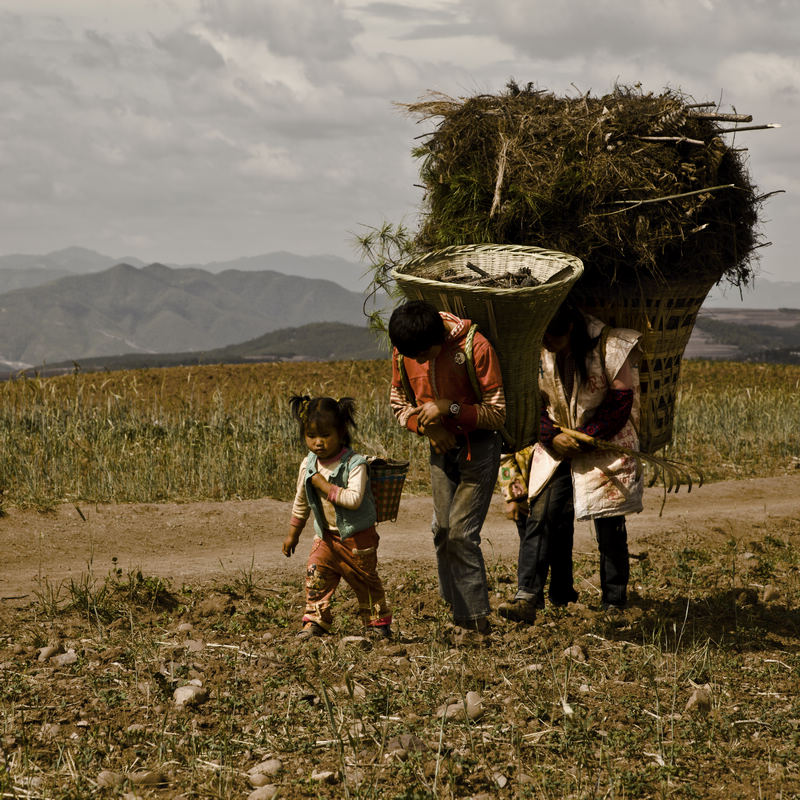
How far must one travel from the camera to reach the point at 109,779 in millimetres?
3129

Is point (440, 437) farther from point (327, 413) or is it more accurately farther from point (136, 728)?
point (136, 728)

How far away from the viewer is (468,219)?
4.53 m

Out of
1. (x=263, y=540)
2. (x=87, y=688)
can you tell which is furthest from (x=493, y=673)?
(x=263, y=540)

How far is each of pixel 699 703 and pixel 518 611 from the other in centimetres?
126

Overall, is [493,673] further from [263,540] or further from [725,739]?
[263,540]

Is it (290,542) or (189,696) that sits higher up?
(290,542)

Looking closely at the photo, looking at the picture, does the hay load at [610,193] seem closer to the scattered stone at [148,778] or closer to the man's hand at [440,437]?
the man's hand at [440,437]

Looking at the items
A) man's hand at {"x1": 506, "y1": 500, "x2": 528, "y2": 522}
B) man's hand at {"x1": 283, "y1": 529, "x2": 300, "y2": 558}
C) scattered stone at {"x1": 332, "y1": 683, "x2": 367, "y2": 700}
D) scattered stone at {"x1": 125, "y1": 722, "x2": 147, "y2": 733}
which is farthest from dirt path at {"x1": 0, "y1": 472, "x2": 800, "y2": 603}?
scattered stone at {"x1": 125, "y1": 722, "x2": 147, "y2": 733}

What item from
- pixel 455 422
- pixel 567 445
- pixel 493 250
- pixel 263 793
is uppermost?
pixel 493 250

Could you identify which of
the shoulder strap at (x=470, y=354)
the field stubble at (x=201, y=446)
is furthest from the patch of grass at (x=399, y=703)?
the field stubble at (x=201, y=446)

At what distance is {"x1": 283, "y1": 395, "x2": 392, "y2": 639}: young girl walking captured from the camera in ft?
14.1

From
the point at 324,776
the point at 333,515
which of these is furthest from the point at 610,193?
the point at 324,776

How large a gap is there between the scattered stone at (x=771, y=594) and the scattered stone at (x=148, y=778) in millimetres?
4029

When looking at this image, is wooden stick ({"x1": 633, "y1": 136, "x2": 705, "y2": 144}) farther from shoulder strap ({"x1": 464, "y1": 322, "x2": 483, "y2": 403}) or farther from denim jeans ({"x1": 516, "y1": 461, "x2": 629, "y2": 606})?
denim jeans ({"x1": 516, "y1": 461, "x2": 629, "y2": 606})
